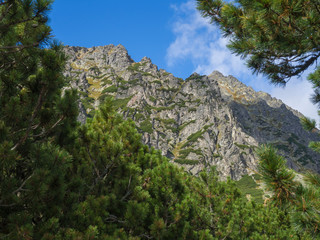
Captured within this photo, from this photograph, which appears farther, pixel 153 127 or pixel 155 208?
pixel 153 127

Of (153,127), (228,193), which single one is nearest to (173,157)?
(153,127)

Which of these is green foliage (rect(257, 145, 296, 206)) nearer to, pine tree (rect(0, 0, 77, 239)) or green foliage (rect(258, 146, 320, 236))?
green foliage (rect(258, 146, 320, 236))

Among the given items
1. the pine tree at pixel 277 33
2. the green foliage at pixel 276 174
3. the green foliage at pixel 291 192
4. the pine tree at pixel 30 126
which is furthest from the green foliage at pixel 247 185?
the pine tree at pixel 30 126

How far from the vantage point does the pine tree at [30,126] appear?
361 cm

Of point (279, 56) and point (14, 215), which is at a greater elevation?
point (279, 56)

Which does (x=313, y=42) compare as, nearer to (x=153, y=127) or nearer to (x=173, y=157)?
(x=173, y=157)

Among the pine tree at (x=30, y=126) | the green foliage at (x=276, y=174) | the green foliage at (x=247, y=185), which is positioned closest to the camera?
the green foliage at (x=276, y=174)

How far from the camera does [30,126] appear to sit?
389 cm

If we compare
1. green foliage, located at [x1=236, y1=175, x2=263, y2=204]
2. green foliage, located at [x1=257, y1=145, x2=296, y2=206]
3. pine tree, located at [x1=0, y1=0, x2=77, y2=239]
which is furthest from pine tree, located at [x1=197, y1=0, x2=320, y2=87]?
green foliage, located at [x1=236, y1=175, x2=263, y2=204]

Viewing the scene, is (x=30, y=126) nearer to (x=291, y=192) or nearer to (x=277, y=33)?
(x=291, y=192)

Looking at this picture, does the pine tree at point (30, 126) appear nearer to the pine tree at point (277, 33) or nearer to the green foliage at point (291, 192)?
the green foliage at point (291, 192)

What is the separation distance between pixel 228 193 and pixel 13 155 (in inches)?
417

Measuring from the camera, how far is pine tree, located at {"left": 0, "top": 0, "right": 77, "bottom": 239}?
3609 millimetres

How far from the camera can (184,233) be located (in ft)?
24.2
